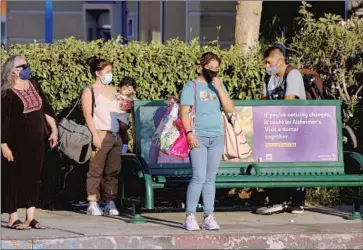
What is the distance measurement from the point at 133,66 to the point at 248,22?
286cm

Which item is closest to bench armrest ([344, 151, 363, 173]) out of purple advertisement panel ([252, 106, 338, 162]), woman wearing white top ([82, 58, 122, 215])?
purple advertisement panel ([252, 106, 338, 162])

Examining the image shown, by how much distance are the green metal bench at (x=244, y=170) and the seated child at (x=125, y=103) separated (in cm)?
23

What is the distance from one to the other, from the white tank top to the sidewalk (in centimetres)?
95

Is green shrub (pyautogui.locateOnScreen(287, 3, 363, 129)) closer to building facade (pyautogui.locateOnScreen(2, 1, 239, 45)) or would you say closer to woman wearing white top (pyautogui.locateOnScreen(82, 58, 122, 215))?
woman wearing white top (pyautogui.locateOnScreen(82, 58, 122, 215))

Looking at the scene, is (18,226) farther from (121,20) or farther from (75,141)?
(121,20)

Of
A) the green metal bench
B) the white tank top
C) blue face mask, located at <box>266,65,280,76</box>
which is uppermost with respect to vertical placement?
blue face mask, located at <box>266,65,280,76</box>

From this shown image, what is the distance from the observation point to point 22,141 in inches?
386

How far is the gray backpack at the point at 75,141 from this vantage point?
10.6 metres

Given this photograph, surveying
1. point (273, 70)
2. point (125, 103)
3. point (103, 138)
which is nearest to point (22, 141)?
point (103, 138)

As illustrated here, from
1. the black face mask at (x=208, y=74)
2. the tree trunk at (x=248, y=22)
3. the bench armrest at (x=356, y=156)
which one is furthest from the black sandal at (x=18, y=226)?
the tree trunk at (x=248, y=22)

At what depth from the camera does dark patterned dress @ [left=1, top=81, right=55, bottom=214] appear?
9.76 metres

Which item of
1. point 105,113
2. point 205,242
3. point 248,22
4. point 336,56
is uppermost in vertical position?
point 248,22

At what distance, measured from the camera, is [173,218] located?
10.7m

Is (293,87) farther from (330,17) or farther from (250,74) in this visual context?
(330,17)
